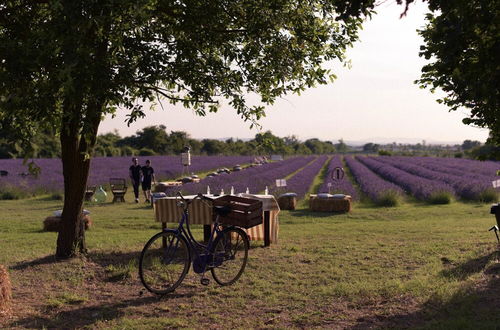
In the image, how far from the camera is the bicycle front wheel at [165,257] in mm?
5629

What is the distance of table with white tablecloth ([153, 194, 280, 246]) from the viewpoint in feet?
26.2

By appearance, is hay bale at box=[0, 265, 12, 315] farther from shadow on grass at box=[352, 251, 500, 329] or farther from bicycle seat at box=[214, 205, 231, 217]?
shadow on grass at box=[352, 251, 500, 329]

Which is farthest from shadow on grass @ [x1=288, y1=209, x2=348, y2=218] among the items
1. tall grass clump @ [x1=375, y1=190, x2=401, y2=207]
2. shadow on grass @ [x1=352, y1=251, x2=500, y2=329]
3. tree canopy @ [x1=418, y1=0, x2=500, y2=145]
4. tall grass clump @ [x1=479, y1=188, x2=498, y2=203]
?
tree canopy @ [x1=418, y1=0, x2=500, y2=145]

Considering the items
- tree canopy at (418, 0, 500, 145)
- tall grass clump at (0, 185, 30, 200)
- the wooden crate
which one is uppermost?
tree canopy at (418, 0, 500, 145)

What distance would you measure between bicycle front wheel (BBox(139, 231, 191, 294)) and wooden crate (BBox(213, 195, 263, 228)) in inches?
28.0

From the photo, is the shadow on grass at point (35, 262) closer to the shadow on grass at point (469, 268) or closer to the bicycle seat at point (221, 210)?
the bicycle seat at point (221, 210)

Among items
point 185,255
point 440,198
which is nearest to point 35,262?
point 185,255

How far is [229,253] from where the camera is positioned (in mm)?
6148

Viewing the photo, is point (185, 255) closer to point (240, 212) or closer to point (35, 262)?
point (240, 212)

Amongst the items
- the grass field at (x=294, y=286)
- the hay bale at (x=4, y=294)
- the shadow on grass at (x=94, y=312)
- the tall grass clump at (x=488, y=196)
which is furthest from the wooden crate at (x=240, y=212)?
the tall grass clump at (x=488, y=196)

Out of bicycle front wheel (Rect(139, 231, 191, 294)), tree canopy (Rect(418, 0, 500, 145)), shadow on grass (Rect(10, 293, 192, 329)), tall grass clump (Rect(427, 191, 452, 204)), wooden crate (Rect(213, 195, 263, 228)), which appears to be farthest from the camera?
tall grass clump (Rect(427, 191, 452, 204))

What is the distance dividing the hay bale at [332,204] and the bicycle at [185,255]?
8.83 metres

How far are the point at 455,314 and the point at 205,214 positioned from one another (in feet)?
14.2

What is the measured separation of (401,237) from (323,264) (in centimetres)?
317
